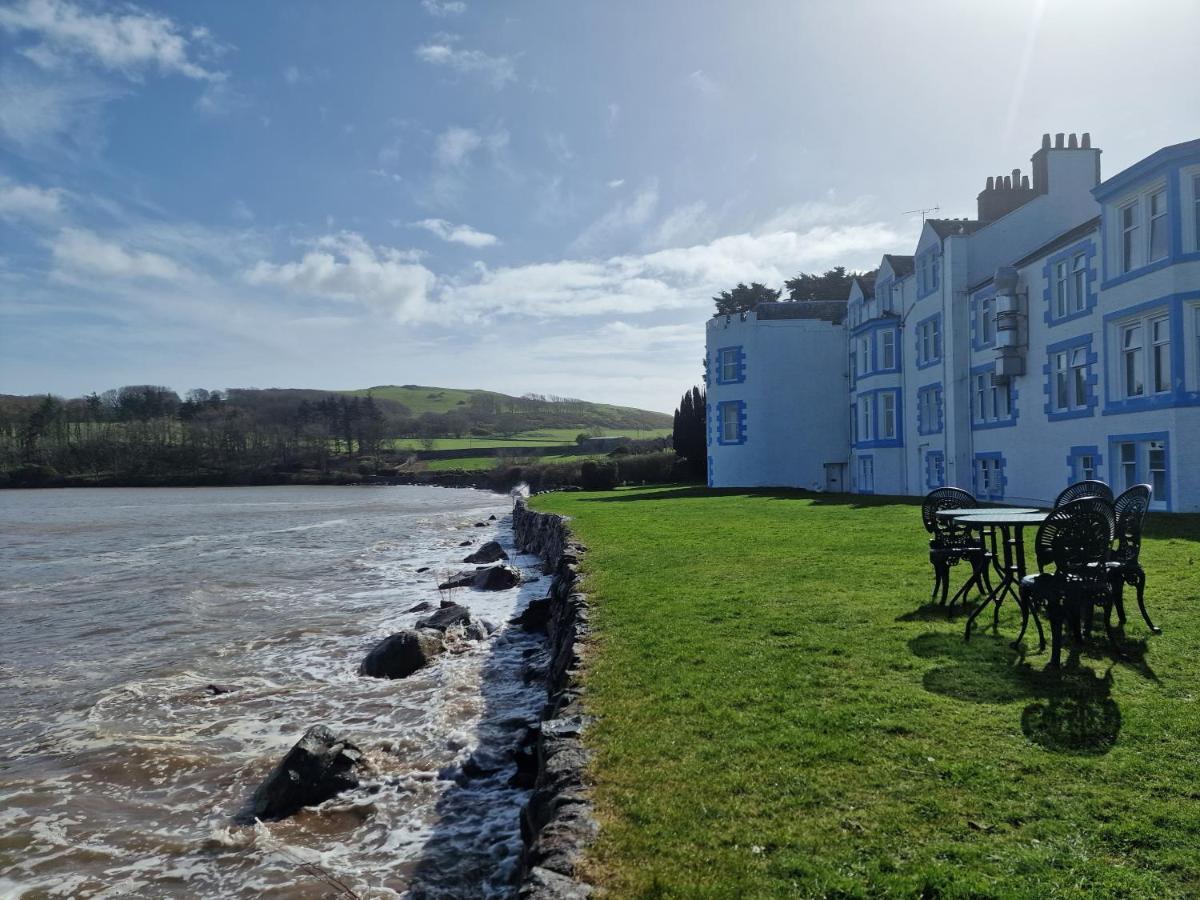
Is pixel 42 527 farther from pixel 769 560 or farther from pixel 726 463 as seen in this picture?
pixel 769 560

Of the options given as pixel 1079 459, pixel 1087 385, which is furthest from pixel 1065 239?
pixel 1079 459

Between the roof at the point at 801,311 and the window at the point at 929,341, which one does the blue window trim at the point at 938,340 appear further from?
the roof at the point at 801,311

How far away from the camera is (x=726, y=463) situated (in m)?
42.8

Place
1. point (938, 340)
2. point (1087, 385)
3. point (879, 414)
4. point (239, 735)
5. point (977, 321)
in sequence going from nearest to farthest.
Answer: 1. point (239, 735)
2. point (1087, 385)
3. point (977, 321)
4. point (938, 340)
5. point (879, 414)

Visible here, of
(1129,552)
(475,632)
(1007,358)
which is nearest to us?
(1129,552)

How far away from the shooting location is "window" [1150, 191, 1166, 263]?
1861cm

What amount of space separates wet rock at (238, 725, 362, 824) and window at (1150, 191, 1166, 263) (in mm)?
20933

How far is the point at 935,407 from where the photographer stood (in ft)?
101

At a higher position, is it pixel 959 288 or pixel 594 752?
pixel 959 288

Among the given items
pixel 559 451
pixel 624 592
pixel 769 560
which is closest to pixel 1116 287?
pixel 769 560

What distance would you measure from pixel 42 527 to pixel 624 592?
4416 cm

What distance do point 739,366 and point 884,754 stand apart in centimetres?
3876

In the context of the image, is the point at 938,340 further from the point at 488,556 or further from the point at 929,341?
the point at 488,556

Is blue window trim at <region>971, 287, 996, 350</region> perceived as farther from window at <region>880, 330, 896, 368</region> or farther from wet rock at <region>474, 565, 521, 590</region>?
wet rock at <region>474, 565, 521, 590</region>
